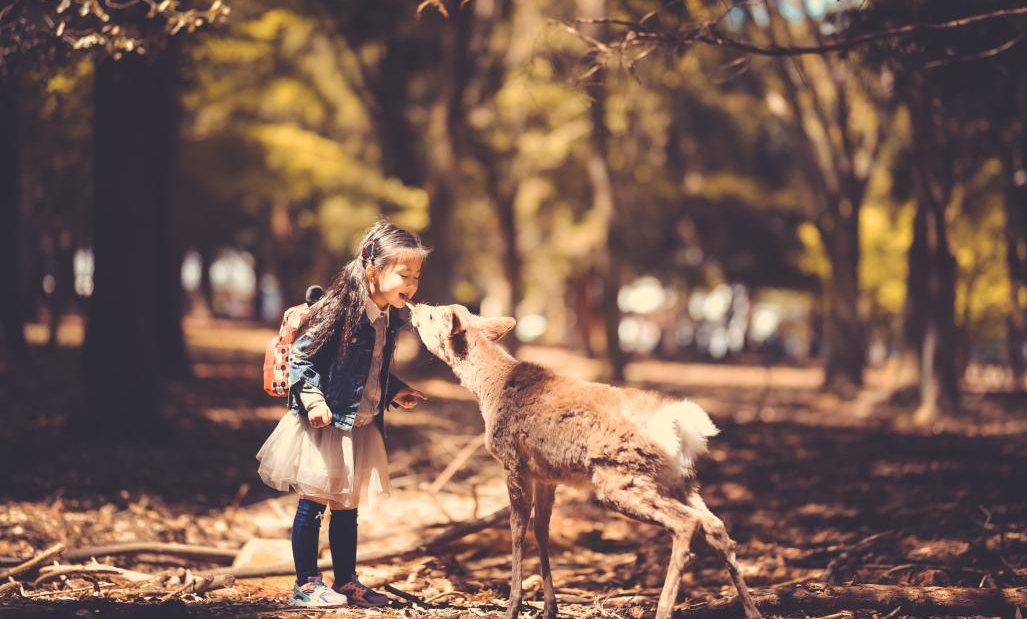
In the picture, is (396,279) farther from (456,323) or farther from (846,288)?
(846,288)

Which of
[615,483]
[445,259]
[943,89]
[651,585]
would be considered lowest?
[651,585]

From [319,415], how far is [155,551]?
229 centimetres

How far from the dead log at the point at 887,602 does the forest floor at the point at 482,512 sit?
0.73m

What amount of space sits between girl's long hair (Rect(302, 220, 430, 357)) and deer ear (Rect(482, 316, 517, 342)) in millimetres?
480

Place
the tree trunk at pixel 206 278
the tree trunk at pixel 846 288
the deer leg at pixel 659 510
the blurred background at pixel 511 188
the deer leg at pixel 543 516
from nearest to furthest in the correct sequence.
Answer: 1. the deer leg at pixel 659 510
2. the deer leg at pixel 543 516
3. the blurred background at pixel 511 188
4. the tree trunk at pixel 846 288
5. the tree trunk at pixel 206 278

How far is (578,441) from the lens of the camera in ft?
13.7

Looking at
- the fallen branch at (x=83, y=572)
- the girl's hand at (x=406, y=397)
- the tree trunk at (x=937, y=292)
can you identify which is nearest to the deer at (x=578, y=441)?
the girl's hand at (x=406, y=397)

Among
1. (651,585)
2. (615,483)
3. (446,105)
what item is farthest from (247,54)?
(615,483)

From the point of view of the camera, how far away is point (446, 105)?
1753 centimetres

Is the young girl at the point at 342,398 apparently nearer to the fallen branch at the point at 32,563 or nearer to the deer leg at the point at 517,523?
the deer leg at the point at 517,523

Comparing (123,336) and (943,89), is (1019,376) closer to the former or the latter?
(943,89)

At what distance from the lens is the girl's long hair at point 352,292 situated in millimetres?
4680

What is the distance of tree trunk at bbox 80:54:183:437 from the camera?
344 inches

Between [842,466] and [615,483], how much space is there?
6.74m
